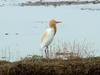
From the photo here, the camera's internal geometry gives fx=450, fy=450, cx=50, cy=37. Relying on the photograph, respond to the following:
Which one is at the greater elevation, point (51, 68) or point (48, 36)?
point (48, 36)

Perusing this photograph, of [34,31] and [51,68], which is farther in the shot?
[34,31]

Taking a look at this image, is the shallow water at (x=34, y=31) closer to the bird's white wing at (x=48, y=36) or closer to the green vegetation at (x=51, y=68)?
the bird's white wing at (x=48, y=36)

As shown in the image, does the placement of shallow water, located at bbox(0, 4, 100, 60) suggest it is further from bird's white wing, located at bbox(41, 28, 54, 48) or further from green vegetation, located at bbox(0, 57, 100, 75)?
green vegetation, located at bbox(0, 57, 100, 75)

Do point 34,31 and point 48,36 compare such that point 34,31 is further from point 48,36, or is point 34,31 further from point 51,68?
point 51,68

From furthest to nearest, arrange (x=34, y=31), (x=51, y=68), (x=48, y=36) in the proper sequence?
(x=34, y=31), (x=48, y=36), (x=51, y=68)

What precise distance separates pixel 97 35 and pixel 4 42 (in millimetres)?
4455

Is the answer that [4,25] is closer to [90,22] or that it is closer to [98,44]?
[90,22]

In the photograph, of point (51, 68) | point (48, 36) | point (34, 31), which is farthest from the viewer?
point (34, 31)

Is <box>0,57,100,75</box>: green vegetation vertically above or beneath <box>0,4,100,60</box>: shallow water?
above

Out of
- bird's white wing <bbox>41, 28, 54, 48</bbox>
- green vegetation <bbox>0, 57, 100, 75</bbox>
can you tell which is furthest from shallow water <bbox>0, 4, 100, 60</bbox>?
green vegetation <bbox>0, 57, 100, 75</bbox>

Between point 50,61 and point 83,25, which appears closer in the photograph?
point 50,61

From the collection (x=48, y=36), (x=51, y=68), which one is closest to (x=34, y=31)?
(x=48, y=36)

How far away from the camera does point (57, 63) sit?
785cm

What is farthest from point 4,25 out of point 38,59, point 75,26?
point 38,59
